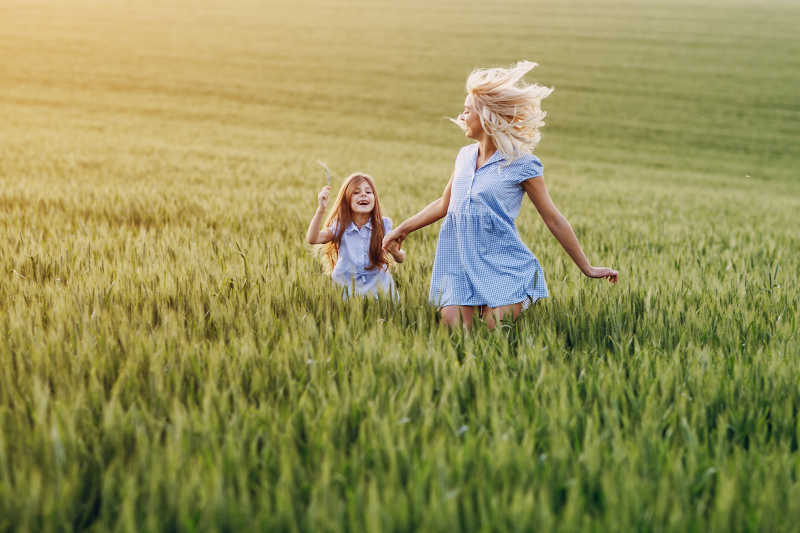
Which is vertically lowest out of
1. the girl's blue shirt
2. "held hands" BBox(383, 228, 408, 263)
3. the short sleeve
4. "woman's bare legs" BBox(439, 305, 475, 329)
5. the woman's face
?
"woman's bare legs" BBox(439, 305, 475, 329)

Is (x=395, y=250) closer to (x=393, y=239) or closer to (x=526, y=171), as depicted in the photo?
(x=393, y=239)

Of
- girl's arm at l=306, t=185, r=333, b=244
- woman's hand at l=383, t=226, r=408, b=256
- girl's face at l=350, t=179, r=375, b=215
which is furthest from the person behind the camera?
girl's face at l=350, t=179, r=375, b=215

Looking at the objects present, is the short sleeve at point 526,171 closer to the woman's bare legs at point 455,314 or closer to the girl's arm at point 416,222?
the girl's arm at point 416,222

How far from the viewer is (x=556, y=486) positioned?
1.67 m

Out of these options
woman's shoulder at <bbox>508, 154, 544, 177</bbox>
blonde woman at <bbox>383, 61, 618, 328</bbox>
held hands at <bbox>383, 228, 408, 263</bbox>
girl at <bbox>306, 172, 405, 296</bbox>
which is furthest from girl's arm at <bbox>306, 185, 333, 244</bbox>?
woman's shoulder at <bbox>508, 154, 544, 177</bbox>

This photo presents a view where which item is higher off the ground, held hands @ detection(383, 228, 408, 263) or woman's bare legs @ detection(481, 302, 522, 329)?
held hands @ detection(383, 228, 408, 263)

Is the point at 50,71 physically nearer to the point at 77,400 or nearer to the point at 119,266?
the point at 119,266

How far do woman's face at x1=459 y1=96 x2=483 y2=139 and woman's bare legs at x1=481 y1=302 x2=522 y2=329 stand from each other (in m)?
0.89

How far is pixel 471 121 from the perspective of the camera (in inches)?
139

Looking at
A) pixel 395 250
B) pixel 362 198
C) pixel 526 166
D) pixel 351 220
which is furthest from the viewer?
pixel 351 220

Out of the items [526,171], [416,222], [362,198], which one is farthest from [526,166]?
[362,198]

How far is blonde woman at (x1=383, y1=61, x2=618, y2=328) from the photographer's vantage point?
11.1 ft

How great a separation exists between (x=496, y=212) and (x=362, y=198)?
85cm

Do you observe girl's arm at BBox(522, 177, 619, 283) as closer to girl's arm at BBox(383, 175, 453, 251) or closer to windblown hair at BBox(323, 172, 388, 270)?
girl's arm at BBox(383, 175, 453, 251)
